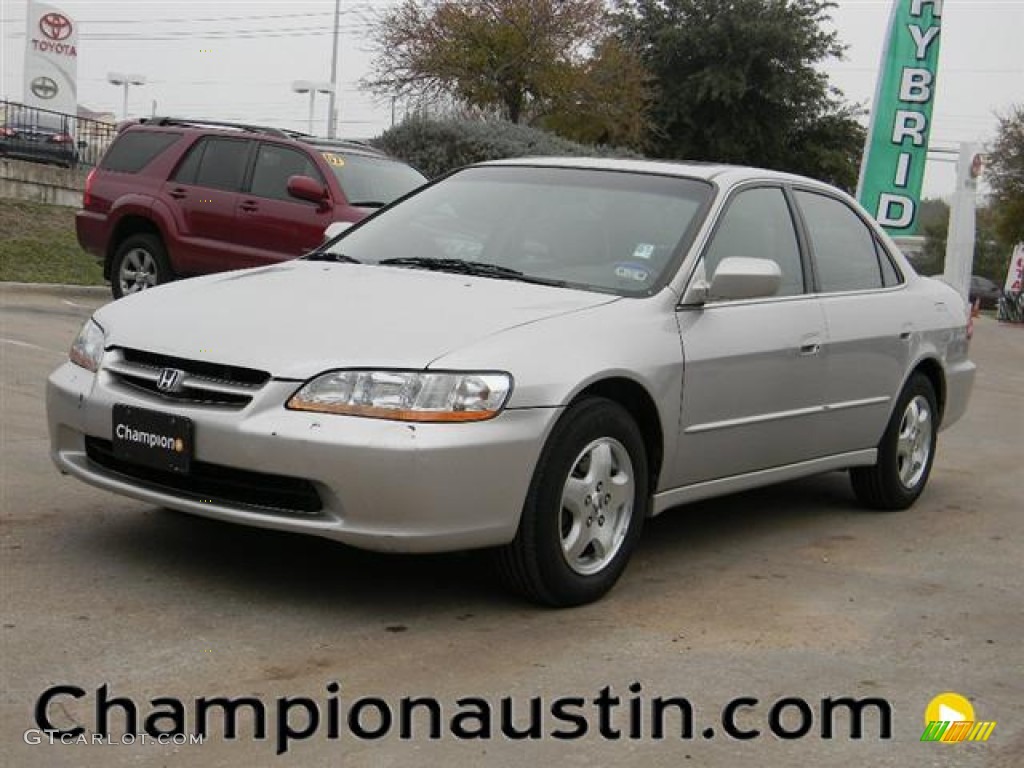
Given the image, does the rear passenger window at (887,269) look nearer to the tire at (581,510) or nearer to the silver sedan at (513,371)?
the silver sedan at (513,371)

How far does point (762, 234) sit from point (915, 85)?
1908 centimetres

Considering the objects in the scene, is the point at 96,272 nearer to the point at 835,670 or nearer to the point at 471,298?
the point at 471,298

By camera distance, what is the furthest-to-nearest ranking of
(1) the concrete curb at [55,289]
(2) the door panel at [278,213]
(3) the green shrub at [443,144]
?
(3) the green shrub at [443,144] < (1) the concrete curb at [55,289] < (2) the door panel at [278,213]

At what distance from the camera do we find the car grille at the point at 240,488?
14.7 ft

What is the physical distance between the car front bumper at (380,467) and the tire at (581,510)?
0.30 feet

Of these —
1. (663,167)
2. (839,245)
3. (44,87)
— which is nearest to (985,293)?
(44,87)

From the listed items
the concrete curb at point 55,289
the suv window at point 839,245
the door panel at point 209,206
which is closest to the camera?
the suv window at point 839,245

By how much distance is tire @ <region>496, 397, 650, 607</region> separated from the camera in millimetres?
4641

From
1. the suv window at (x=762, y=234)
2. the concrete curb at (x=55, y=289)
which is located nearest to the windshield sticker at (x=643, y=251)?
the suv window at (x=762, y=234)

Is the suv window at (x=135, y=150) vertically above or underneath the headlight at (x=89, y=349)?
above

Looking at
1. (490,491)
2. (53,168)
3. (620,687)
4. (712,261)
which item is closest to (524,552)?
(490,491)

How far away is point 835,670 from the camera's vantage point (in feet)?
14.2

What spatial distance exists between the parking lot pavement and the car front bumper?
0.31 m

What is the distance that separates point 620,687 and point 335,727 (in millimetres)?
852
